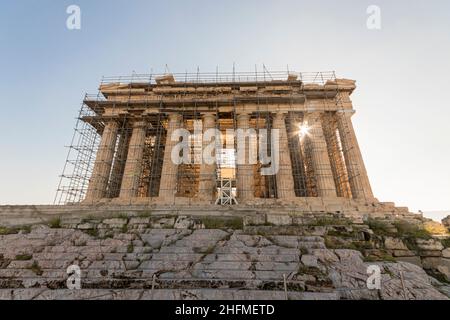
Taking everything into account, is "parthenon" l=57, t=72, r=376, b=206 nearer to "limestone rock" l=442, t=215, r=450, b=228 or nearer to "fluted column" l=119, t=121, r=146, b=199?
"fluted column" l=119, t=121, r=146, b=199

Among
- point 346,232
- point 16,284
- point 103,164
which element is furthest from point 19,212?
point 346,232

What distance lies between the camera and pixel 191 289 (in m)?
6.84

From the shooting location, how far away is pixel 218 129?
78.9 feet

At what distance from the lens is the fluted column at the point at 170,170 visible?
20375 millimetres

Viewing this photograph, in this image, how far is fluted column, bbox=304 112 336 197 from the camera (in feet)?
67.3

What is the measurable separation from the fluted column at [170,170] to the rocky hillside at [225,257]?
7.74 meters

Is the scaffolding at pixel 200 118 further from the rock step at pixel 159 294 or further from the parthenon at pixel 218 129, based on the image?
the rock step at pixel 159 294

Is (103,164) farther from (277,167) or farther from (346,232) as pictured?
(346,232)

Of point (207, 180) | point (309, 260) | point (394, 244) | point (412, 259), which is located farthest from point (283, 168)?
point (309, 260)

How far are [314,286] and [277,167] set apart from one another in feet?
48.3

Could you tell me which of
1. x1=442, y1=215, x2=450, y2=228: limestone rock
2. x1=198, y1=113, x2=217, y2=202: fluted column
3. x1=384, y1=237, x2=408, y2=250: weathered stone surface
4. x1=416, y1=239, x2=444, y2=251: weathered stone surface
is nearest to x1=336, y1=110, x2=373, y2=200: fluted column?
x1=442, y1=215, x2=450, y2=228: limestone rock

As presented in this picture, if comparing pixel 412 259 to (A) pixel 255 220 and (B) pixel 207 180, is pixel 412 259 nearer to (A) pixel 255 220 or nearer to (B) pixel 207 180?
(A) pixel 255 220

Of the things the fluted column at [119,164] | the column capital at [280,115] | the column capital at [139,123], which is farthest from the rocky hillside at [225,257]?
the column capital at [139,123]

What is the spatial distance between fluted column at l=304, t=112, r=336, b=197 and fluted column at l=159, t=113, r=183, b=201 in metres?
12.6
